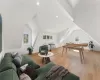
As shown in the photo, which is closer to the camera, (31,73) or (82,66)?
(31,73)

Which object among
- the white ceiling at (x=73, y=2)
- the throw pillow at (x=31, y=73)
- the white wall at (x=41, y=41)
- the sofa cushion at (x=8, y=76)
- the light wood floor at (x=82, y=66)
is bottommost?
the light wood floor at (x=82, y=66)

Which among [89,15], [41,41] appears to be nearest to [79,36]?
[41,41]

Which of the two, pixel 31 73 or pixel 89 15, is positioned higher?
pixel 89 15

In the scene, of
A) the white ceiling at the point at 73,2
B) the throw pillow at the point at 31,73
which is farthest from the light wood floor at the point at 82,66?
the white ceiling at the point at 73,2

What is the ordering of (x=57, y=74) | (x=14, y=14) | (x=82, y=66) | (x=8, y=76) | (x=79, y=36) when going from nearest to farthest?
1. (x=8, y=76)
2. (x=57, y=74)
3. (x=14, y=14)
4. (x=82, y=66)
5. (x=79, y=36)

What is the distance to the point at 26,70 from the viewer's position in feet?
7.77

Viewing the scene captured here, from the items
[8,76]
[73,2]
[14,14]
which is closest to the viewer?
[8,76]

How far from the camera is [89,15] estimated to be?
7.82 ft

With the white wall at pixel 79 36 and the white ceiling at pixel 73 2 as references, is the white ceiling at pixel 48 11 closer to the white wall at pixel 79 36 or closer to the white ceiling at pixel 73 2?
A: the white ceiling at pixel 73 2

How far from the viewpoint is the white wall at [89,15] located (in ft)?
7.25

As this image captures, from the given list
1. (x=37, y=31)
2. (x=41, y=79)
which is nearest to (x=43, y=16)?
(x=37, y=31)

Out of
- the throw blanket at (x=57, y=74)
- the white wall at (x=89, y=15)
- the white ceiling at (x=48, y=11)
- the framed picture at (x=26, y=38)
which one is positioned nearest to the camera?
the throw blanket at (x=57, y=74)

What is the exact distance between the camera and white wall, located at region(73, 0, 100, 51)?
221 cm

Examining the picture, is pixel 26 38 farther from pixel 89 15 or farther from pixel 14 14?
pixel 89 15
